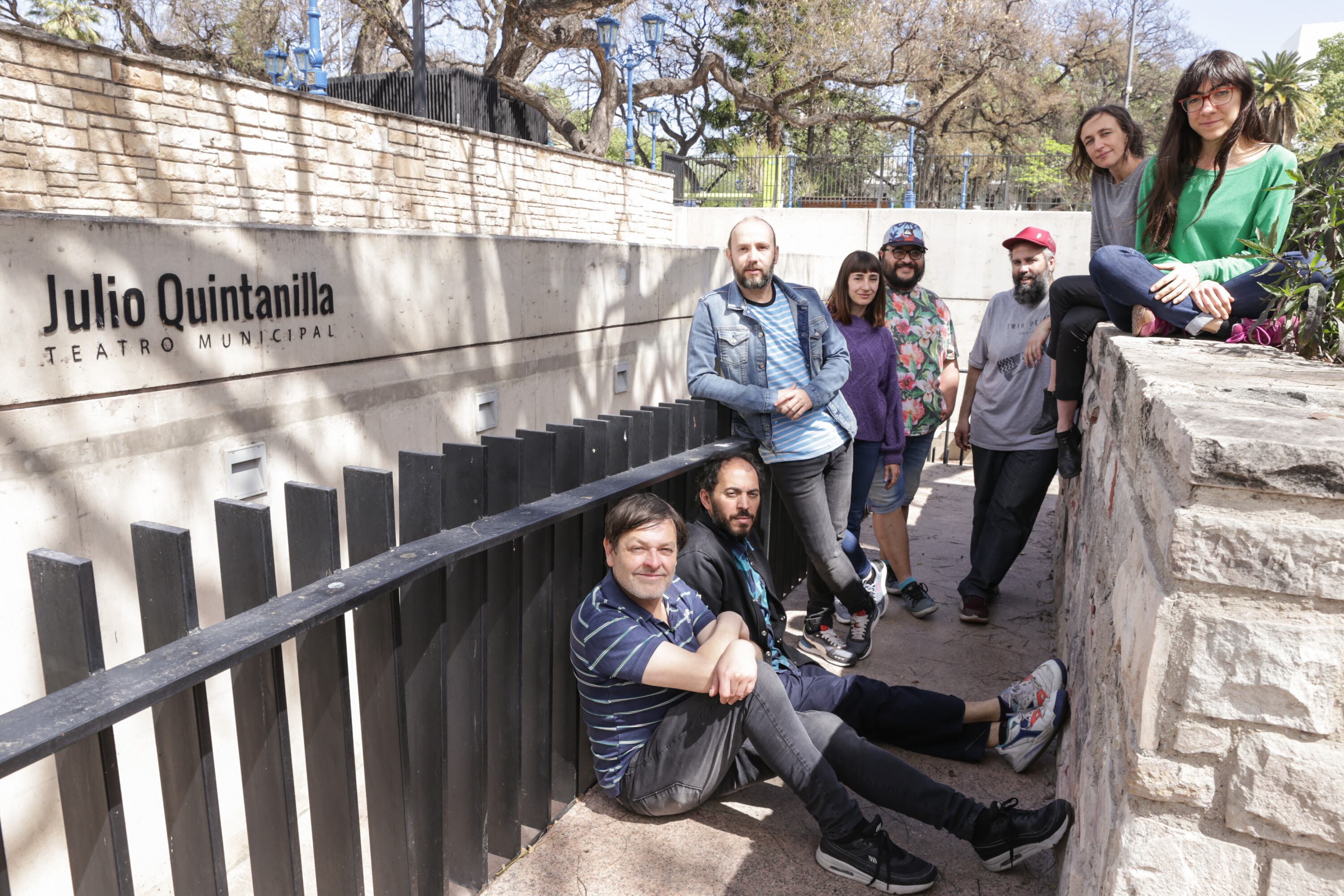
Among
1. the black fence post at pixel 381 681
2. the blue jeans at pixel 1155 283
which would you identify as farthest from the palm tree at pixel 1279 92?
the black fence post at pixel 381 681

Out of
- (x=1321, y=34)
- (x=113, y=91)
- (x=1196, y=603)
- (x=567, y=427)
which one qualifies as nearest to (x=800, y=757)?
(x=567, y=427)

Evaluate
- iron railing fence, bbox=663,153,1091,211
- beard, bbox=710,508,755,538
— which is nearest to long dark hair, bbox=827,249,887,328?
beard, bbox=710,508,755,538

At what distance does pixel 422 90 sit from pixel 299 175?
4.63m

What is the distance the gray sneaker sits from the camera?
4488 millimetres

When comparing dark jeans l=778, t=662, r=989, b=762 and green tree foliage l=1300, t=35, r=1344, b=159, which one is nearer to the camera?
dark jeans l=778, t=662, r=989, b=762

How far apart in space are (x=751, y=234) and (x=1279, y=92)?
7.32 feet

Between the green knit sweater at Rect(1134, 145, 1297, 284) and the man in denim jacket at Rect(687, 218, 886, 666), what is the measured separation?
1267mm

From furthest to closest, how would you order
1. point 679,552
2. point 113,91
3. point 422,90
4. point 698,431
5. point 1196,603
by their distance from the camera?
point 422,90, point 113,91, point 698,431, point 679,552, point 1196,603

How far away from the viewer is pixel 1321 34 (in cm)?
5681

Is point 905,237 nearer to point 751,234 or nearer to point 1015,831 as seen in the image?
point 751,234

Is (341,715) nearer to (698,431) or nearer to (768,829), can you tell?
(768,829)

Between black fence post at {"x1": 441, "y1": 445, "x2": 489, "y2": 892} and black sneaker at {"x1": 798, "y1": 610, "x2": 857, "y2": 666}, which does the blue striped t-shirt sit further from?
black fence post at {"x1": 441, "y1": 445, "x2": 489, "y2": 892}

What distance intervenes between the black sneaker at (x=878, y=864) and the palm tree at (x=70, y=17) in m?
23.5

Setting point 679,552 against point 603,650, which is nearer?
point 603,650
